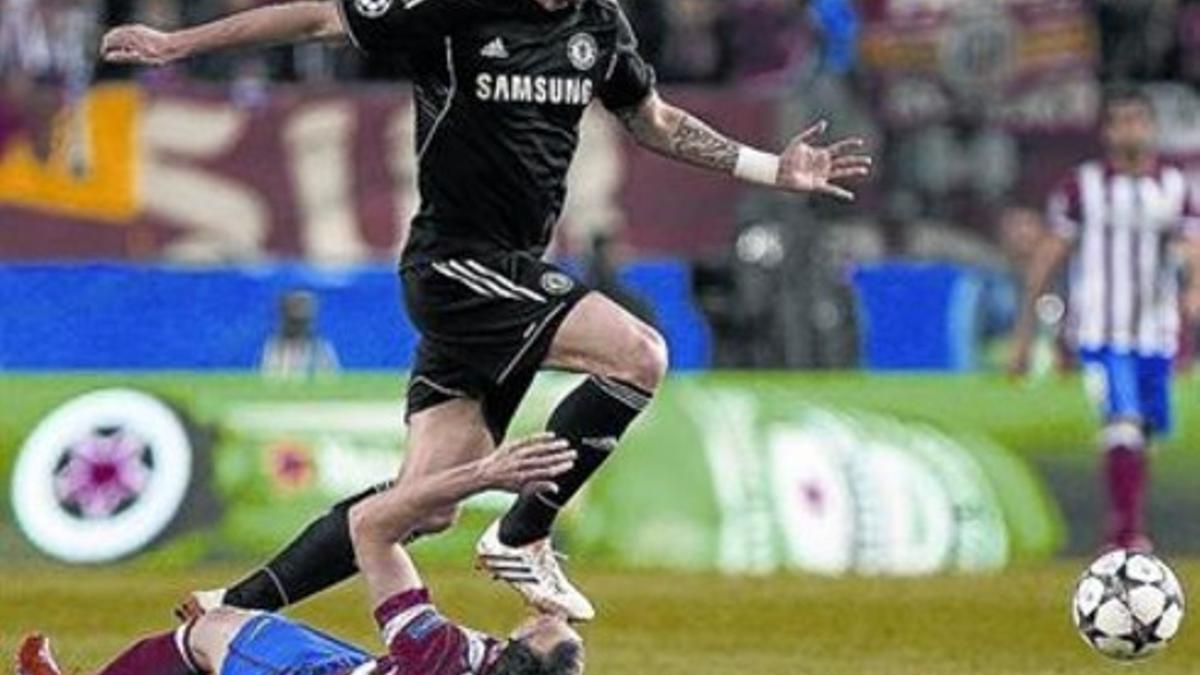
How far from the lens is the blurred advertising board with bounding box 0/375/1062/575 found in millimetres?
18094

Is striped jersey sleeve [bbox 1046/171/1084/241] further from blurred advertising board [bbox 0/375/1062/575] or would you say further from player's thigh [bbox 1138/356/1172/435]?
blurred advertising board [bbox 0/375/1062/575]

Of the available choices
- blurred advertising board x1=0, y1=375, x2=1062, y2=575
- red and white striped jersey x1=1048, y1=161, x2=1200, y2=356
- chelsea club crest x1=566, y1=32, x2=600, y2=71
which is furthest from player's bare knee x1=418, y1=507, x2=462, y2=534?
red and white striped jersey x1=1048, y1=161, x2=1200, y2=356

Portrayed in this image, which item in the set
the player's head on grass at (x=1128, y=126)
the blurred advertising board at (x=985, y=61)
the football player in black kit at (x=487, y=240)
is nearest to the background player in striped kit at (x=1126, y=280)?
the player's head on grass at (x=1128, y=126)

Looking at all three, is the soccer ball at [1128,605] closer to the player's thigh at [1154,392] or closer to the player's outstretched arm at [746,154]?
the player's outstretched arm at [746,154]

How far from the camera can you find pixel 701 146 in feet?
39.5

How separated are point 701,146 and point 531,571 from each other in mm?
1493

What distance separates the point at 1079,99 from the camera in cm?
2586

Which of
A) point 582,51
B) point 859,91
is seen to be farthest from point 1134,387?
point 859,91

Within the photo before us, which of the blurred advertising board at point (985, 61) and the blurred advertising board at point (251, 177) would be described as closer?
the blurred advertising board at point (251, 177)

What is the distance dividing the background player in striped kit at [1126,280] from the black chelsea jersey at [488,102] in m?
6.79

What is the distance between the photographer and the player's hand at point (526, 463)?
9297 mm

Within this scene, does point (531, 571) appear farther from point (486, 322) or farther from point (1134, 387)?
point (1134, 387)

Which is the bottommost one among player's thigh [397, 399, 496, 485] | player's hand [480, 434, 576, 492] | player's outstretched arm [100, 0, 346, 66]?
player's thigh [397, 399, 496, 485]

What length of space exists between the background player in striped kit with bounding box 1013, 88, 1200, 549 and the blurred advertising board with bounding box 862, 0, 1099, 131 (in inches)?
273
